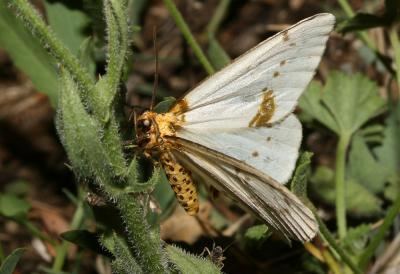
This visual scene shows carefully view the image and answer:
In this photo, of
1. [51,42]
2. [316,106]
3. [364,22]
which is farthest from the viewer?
[316,106]

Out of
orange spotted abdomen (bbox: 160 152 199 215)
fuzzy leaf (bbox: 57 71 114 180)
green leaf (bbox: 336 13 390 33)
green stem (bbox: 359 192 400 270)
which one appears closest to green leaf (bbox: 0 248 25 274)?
fuzzy leaf (bbox: 57 71 114 180)

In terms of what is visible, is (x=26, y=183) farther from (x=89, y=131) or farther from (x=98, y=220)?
(x=89, y=131)

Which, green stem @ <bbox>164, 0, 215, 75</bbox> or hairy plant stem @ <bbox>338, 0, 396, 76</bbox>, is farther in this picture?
hairy plant stem @ <bbox>338, 0, 396, 76</bbox>

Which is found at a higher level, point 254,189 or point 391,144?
point 254,189

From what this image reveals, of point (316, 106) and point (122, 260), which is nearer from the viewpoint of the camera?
point (122, 260)

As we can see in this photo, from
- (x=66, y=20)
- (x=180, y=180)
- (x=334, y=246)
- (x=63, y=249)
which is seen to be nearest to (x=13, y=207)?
(x=63, y=249)

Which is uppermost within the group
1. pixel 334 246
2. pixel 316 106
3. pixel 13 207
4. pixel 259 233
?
pixel 13 207

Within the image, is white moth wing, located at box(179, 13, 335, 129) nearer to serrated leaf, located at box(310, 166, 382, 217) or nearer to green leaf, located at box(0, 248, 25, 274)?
green leaf, located at box(0, 248, 25, 274)

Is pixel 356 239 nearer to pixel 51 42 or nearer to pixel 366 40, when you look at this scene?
pixel 366 40
